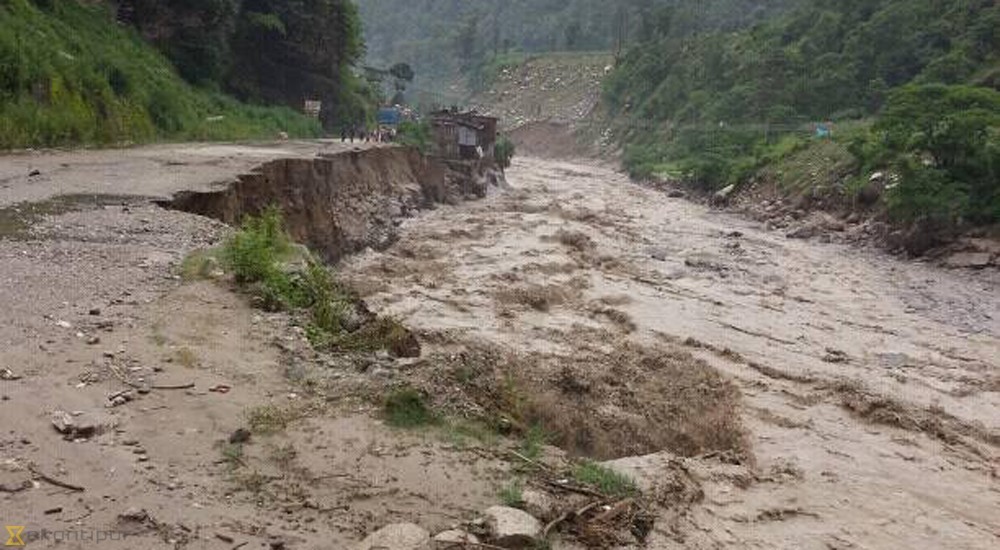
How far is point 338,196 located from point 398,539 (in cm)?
1940

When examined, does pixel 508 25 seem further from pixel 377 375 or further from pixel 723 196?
pixel 377 375

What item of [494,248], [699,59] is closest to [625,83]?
[699,59]

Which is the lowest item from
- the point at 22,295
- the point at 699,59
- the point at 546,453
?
the point at 546,453

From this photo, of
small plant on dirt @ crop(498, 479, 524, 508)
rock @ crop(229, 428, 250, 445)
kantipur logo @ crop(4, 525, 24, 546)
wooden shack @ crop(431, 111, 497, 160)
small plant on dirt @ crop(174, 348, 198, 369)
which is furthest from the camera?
wooden shack @ crop(431, 111, 497, 160)

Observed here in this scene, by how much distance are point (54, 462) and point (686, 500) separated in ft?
16.4

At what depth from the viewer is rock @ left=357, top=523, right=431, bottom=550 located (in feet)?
16.8

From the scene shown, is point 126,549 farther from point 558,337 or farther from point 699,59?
point 699,59

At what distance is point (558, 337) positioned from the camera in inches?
572

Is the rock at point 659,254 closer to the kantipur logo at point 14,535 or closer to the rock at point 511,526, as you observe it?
the rock at point 511,526

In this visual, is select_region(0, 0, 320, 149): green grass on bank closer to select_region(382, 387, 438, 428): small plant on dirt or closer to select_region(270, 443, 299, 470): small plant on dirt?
select_region(382, 387, 438, 428): small plant on dirt

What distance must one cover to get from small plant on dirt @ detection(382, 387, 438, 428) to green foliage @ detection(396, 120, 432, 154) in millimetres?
33384

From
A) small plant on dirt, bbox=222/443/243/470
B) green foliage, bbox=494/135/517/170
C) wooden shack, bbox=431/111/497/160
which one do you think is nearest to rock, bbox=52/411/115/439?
small plant on dirt, bbox=222/443/243/470

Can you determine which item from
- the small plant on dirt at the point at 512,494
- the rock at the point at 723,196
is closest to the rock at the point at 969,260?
the rock at the point at 723,196

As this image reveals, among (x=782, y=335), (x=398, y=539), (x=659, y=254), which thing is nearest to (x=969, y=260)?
(x=659, y=254)
